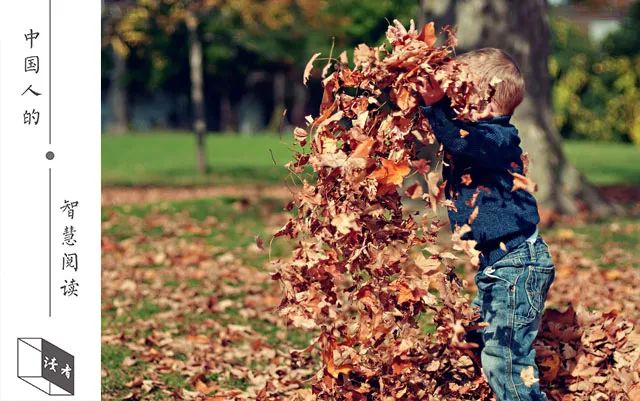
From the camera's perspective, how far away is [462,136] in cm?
396

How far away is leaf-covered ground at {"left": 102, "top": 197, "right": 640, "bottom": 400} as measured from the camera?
222 inches

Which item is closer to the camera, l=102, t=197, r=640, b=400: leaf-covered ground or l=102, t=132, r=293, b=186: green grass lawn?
l=102, t=197, r=640, b=400: leaf-covered ground

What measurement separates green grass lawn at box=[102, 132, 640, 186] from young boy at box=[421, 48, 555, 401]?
27.0ft

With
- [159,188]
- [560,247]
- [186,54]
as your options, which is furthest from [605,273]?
[186,54]

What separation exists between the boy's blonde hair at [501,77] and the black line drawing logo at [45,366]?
196 centimetres

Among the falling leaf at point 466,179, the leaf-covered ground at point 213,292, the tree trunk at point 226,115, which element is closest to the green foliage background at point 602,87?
the tree trunk at point 226,115

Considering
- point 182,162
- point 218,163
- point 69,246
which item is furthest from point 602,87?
point 69,246

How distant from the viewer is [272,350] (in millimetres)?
6195

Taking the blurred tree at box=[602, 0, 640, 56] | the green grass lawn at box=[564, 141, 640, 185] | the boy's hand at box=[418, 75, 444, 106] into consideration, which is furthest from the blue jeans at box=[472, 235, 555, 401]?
the blurred tree at box=[602, 0, 640, 56]

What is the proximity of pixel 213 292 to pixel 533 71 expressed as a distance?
216 inches

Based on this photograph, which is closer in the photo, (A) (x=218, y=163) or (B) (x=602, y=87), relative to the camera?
(A) (x=218, y=163)

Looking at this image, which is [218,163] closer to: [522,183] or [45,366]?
[45,366]

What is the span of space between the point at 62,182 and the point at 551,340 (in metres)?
2.38

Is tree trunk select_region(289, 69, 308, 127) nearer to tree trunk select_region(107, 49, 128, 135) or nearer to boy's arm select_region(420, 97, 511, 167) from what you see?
tree trunk select_region(107, 49, 128, 135)
